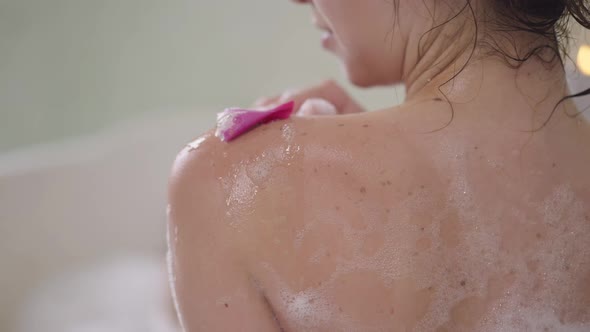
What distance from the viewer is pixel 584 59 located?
111 cm

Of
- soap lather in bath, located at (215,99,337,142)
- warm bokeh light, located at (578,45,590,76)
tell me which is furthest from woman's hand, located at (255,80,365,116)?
warm bokeh light, located at (578,45,590,76)

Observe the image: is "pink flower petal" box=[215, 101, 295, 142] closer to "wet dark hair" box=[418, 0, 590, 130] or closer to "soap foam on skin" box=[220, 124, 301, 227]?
"soap foam on skin" box=[220, 124, 301, 227]

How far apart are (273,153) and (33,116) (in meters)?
1.73

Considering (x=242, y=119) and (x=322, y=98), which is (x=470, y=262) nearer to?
(x=242, y=119)

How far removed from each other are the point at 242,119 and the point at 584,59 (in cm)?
76

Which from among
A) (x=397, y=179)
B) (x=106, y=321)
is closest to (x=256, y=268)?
(x=397, y=179)

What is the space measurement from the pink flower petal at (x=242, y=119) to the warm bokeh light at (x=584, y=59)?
0.69 m

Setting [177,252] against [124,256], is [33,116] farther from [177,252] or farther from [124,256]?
[177,252]

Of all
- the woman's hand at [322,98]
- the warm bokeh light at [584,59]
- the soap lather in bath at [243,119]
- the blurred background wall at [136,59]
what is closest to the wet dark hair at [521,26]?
the soap lather in bath at [243,119]

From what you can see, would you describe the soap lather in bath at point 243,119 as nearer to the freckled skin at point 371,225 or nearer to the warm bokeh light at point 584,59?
the freckled skin at point 371,225

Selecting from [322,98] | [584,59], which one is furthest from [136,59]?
[584,59]

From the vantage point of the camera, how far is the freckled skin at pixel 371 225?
60cm

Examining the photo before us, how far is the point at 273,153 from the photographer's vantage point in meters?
0.61

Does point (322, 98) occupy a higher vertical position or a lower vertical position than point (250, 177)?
lower
